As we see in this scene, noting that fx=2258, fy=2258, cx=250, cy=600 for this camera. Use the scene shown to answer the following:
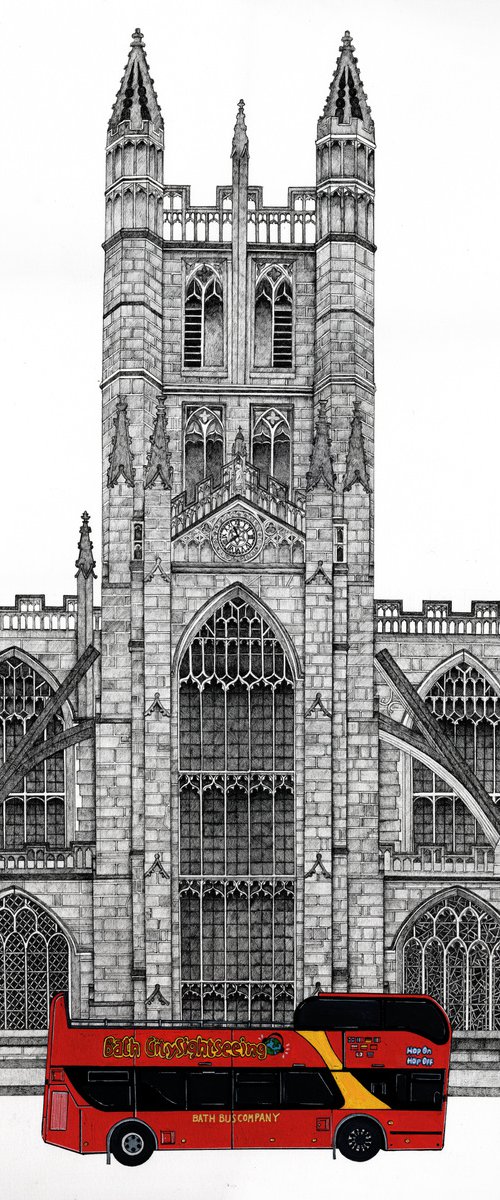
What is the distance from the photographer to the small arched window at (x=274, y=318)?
179 ft

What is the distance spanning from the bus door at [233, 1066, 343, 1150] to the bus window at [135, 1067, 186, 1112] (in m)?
0.99

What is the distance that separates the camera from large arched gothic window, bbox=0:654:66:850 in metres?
52.2

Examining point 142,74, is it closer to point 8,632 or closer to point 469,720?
point 8,632

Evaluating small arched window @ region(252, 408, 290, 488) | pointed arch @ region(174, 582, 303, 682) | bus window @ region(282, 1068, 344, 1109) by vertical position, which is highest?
small arched window @ region(252, 408, 290, 488)

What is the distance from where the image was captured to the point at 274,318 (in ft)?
179

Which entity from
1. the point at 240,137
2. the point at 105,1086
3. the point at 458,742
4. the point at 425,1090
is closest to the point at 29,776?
the point at 458,742

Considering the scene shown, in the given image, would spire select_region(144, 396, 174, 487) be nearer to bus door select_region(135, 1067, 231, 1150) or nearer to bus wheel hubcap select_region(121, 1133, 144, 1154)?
bus door select_region(135, 1067, 231, 1150)

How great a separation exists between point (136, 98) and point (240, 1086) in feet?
80.7

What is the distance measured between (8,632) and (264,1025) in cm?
1428

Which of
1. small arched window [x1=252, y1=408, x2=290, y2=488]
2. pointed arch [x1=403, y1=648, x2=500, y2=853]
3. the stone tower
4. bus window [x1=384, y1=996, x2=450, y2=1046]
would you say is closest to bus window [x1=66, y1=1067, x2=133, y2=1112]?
bus window [x1=384, y1=996, x2=450, y2=1046]

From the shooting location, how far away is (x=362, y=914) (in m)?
48.7

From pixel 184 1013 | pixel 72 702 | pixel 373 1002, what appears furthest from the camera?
pixel 72 702

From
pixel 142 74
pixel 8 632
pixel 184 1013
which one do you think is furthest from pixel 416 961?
pixel 142 74

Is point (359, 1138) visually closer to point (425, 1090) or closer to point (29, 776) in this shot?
point (425, 1090)
